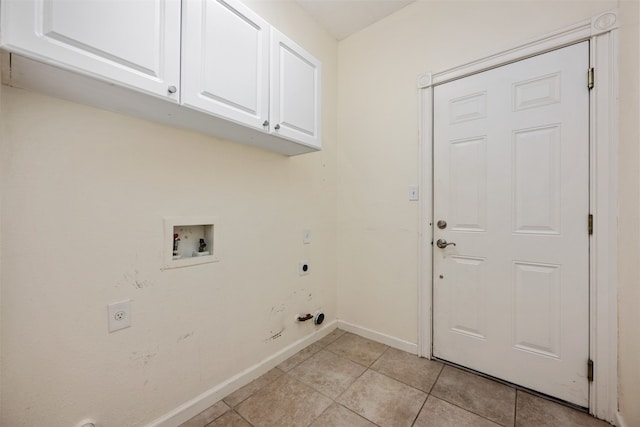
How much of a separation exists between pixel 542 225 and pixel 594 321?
55 cm

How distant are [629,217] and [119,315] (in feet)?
7.91

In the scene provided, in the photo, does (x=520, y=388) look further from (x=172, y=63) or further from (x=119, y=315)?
(x=172, y=63)

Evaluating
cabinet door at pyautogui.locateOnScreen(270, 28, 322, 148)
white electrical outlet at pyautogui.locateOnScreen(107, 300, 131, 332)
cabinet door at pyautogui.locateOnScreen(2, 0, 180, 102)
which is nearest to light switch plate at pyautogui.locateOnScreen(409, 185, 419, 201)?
cabinet door at pyautogui.locateOnScreen(270, 28, 322, 148)

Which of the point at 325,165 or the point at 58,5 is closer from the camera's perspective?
the point at 58,5

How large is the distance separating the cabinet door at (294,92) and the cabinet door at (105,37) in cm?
55

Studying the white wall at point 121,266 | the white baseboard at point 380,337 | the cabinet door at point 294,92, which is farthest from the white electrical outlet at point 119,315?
the white baseboard at point 380,337

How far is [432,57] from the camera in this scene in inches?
78.4

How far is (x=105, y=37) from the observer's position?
0.92 meters

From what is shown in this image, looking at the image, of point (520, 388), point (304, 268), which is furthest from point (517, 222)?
point (304, 268)

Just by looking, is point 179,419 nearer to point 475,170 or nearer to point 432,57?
point 475,170

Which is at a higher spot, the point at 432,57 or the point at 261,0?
the point at 261,0

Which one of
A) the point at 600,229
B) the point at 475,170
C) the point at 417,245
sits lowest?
the point at 417,245

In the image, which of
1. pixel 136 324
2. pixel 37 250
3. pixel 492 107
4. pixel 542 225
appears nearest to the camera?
pixel 37 250

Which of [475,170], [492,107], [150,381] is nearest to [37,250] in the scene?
[150,381]
